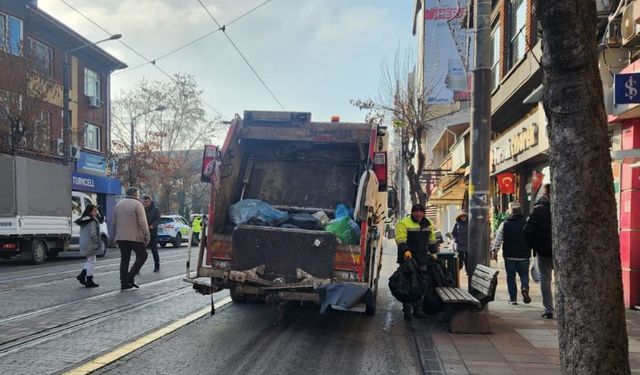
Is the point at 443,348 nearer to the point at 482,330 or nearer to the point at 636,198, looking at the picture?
the point at 482,330

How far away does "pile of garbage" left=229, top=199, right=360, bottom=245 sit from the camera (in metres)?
6.74

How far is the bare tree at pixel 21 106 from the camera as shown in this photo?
19047 mm

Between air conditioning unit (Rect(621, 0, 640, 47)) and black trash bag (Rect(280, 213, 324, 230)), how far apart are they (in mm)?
5089

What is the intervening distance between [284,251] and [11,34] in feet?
71.3

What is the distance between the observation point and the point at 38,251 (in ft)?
52.2

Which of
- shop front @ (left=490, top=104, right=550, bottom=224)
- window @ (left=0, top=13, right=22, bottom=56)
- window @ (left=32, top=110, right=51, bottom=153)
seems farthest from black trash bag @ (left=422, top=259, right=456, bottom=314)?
window @ (left=0, top=13, right=22, bottom=56)

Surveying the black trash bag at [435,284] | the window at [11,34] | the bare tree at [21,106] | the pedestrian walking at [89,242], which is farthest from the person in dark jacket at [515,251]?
the window at [11,34]

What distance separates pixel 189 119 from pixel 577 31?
4006cm

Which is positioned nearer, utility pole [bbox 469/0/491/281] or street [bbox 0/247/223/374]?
street [bbox 0/247/223/374]

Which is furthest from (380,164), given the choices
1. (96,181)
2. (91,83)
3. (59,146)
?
(91,83)

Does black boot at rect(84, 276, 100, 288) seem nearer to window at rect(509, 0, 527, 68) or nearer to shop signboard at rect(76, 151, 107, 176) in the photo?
window at rect(509, 0, 527, 68)

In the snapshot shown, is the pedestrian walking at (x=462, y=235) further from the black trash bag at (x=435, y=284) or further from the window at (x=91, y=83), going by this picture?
the window at (x=91, y=83)

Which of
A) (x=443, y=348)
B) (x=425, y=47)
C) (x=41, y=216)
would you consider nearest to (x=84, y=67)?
(x=41, y=216)

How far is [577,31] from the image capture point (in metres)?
2.79
